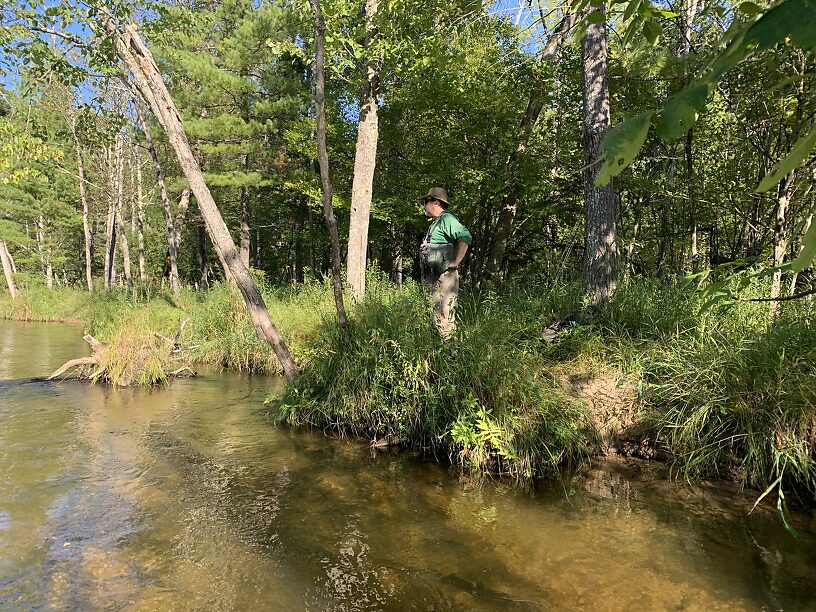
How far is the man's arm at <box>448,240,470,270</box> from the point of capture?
5.54 m

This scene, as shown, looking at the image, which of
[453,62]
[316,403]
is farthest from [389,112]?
[316,403]

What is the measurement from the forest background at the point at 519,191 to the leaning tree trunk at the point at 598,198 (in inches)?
1.1

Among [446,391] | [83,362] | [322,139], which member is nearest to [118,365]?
[83,362]

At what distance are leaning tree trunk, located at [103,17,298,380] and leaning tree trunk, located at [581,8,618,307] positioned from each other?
12.9 ft

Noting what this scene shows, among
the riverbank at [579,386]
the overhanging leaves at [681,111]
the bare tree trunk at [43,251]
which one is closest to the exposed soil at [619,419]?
the riverbank at [579,386]

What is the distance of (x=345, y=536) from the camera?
359 centimetres

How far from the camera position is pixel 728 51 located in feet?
2.34

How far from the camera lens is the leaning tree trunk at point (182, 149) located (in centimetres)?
633

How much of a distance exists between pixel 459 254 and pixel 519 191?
6624mm

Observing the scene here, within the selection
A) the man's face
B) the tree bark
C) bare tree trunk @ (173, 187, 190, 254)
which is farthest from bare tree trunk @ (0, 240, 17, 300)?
the man's face

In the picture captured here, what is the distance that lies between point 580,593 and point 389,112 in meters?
13.6

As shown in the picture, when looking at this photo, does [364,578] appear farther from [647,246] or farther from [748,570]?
[647,246]

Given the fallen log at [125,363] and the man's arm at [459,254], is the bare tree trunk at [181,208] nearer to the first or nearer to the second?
the fallen log at [125,363]

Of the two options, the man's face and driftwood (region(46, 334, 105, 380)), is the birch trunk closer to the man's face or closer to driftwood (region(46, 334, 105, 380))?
the man's face
